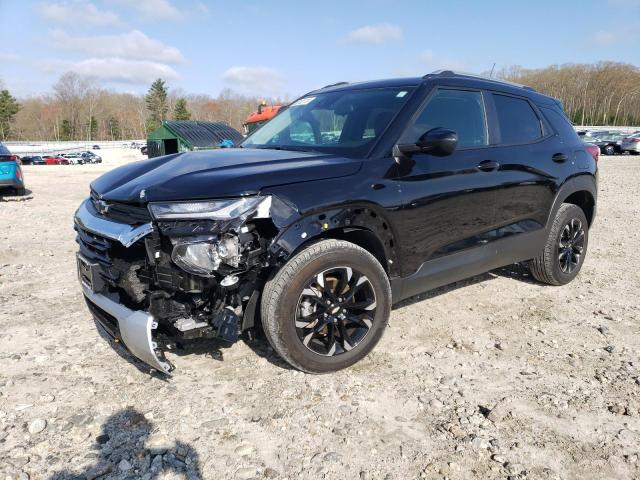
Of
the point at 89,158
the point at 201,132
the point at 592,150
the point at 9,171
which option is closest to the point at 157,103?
the point at 89,158

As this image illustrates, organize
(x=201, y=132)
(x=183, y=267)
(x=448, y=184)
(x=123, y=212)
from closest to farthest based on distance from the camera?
(x=183, y=267), (x=123, y=212), (x=448, y=184), (x=201, y=132)

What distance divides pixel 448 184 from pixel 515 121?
4.11ft

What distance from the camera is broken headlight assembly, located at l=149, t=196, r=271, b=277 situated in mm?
2631

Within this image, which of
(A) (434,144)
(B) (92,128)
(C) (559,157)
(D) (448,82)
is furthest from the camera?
(B) (92,128)

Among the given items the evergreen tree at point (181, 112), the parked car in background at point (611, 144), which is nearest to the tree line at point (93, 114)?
the evergreen tree at point (181, 112)

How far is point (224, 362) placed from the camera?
11.2 feet

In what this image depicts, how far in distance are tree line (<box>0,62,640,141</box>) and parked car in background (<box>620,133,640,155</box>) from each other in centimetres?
6715

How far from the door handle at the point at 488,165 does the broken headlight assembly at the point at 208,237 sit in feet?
6.57

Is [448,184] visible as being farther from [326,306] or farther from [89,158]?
[89,158]

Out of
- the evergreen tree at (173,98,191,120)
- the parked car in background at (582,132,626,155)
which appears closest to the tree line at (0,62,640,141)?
the evergreen tree at (173,98,191,120)

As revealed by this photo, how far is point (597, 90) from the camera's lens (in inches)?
3991

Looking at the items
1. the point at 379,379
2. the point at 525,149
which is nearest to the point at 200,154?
the point at 379,379

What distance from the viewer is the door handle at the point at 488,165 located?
12.5ft

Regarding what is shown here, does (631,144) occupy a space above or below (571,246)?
above
